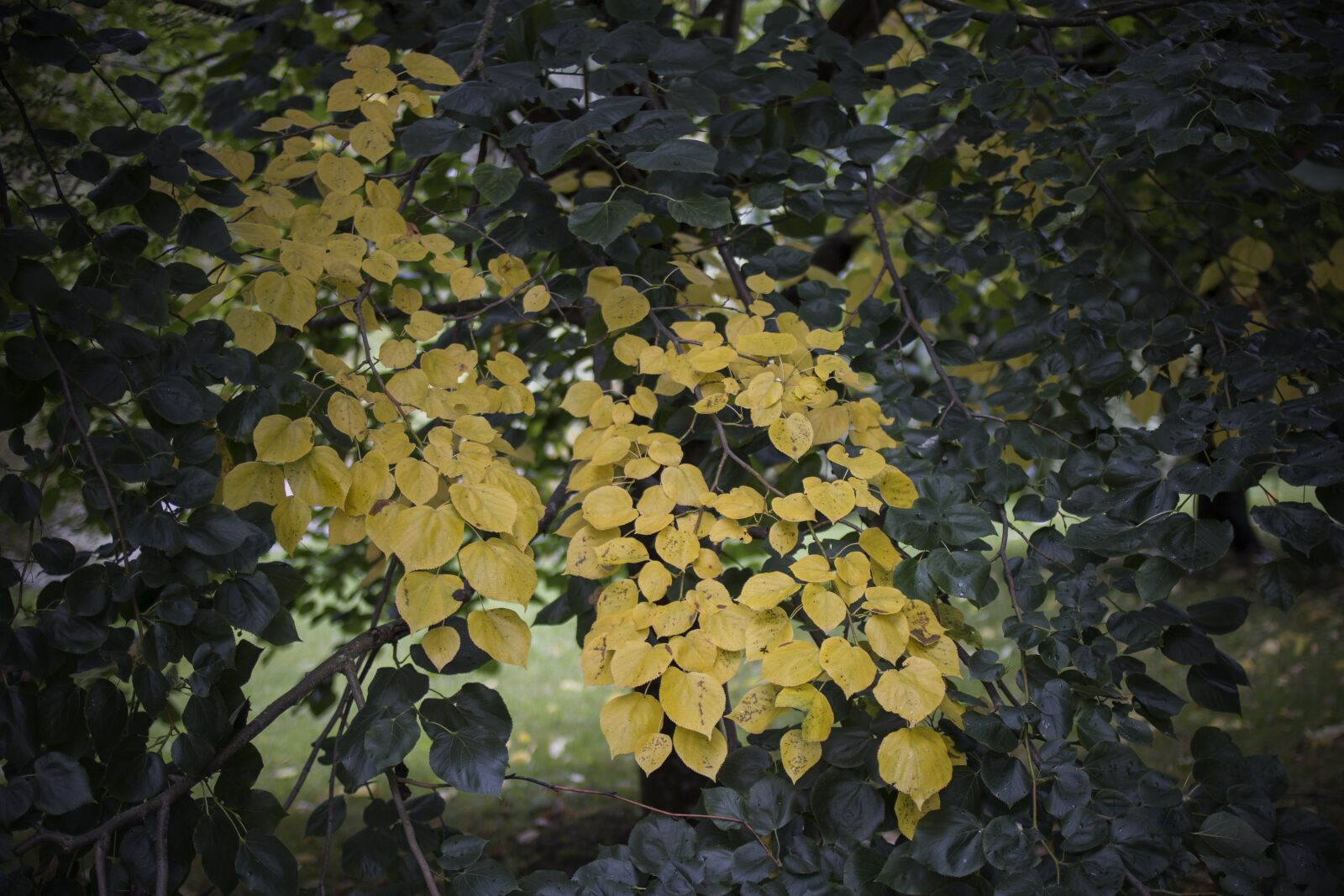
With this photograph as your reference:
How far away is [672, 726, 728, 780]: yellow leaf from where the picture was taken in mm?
992

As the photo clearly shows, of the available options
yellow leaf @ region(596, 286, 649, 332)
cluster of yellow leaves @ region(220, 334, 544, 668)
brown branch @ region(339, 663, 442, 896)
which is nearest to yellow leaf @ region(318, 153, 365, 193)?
cluster of yellow leaves @ region(220, 334, 544, 668)

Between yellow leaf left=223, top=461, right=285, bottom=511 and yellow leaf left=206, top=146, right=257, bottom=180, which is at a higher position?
yellow leaf left=206, top=146, right=257, bottom=180

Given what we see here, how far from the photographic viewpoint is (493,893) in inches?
43.6

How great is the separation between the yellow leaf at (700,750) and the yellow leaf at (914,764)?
0.55 ft

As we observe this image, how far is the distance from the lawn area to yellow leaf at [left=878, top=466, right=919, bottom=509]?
1615 millimetres

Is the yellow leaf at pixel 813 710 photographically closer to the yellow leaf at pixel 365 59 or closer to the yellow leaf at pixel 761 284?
the yellow leaf at pixel 761 284

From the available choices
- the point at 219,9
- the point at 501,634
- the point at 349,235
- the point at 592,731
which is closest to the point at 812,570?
the point at 501,634

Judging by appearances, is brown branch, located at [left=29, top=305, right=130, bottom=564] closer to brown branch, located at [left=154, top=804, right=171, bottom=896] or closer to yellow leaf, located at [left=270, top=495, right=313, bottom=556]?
yellow leaf, located at [left=270, top=495, right=313, bottom=556]

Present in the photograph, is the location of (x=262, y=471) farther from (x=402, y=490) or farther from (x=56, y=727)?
(x=56, y=727)

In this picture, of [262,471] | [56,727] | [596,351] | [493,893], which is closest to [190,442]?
[262,471]

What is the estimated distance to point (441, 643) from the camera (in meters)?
1.07

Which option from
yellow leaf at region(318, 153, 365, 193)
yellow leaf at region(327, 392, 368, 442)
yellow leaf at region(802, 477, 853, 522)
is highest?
yellow leaf at region(318, 153, 365, 193)

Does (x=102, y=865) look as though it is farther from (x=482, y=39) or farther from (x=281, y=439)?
(x=482, y=39)

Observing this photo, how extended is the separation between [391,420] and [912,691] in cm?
67
